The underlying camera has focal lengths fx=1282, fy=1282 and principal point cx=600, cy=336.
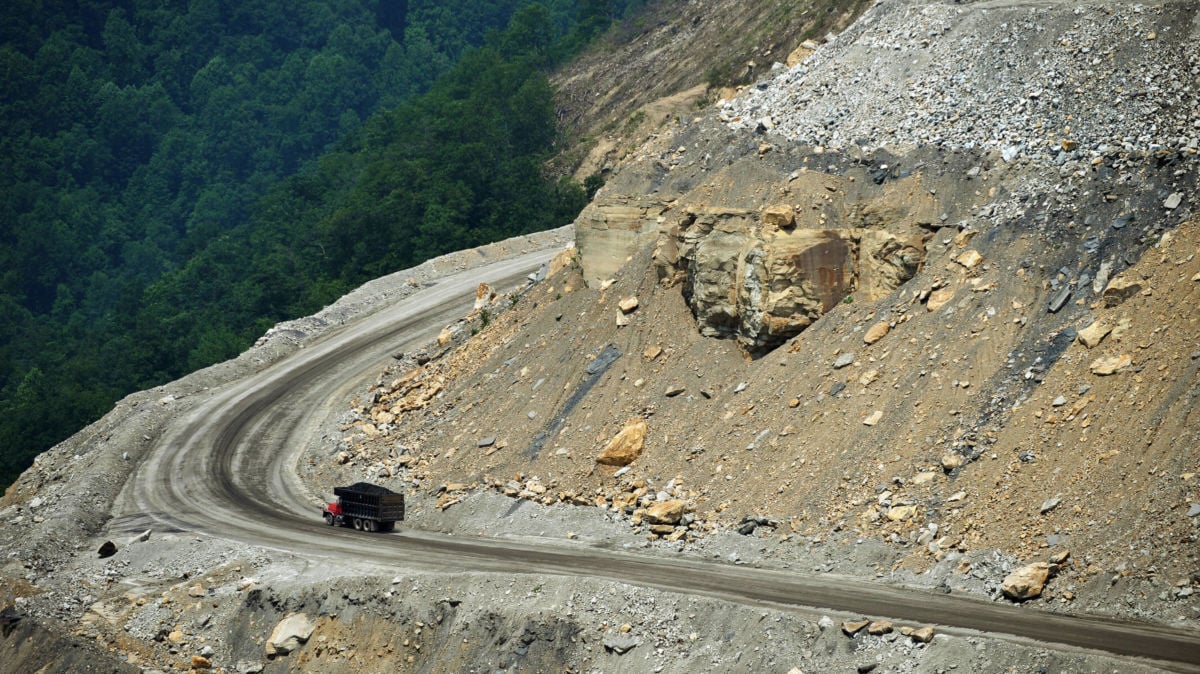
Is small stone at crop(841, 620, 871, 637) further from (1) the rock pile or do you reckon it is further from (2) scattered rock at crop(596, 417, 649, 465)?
(1) the rock pile

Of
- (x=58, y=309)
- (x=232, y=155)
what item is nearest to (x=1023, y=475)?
A: (x=58, y=309)

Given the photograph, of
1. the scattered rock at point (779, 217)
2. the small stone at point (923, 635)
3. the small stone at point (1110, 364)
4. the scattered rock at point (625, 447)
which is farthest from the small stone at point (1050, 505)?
the scattered rock at point (625, 447)

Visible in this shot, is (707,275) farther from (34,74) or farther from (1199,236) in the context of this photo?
(34,74)

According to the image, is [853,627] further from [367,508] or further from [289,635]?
[367,508]

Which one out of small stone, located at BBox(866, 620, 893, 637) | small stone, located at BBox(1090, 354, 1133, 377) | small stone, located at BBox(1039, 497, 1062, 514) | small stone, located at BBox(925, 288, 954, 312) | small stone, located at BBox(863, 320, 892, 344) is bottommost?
small stone, located at BBox(1039, 497, 1062, 514)

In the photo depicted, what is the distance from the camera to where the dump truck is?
3791cm

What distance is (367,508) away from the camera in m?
38.2

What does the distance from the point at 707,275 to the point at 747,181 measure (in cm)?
363

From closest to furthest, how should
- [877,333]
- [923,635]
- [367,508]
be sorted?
[923,635], [877,333], [367,508]

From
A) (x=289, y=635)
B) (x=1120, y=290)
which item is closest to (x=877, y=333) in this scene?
(x=1120, y=290)

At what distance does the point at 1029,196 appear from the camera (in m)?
32.9

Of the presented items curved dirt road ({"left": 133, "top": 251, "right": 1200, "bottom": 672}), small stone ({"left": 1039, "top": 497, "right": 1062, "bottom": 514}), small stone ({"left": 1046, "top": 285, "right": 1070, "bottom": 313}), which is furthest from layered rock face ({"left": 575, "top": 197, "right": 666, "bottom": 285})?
small stone ({"left": 1039, "top": 497, "right": 1062, "bottom": 514})

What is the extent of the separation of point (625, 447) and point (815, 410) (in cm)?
567

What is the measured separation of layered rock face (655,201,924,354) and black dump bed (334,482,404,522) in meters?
11.0
